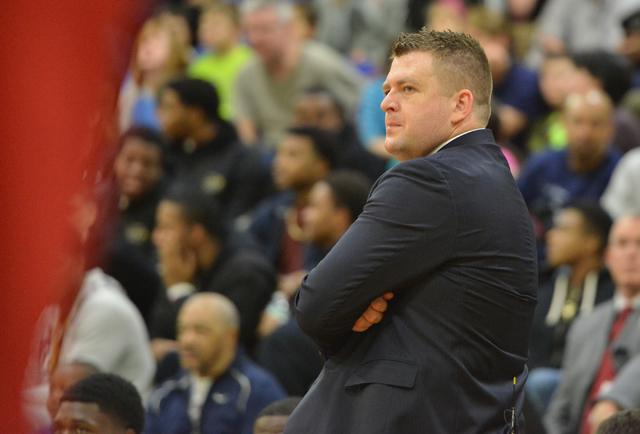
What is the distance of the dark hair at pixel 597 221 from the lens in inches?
206

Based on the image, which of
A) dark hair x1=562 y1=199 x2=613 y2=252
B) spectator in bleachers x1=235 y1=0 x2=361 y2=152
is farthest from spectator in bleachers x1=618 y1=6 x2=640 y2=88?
dark hair x1=562 y1=199 x2=613 y2=252

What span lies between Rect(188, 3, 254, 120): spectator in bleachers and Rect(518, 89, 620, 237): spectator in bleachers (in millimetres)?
3245

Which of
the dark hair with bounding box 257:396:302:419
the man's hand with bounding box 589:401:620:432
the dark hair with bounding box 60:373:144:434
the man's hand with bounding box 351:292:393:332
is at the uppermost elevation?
the man's hand with bounding box 351:292:393:332

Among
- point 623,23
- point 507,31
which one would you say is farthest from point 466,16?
point 623,23

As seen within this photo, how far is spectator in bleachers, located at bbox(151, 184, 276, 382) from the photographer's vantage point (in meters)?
4.90

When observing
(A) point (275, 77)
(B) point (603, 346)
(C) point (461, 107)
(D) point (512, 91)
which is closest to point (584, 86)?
(D) point (512, 91)

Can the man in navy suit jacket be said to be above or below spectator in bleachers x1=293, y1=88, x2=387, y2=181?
above

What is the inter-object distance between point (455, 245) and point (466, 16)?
723 centimetres

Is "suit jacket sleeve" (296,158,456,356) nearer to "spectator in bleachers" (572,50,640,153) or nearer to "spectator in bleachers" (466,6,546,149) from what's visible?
"spectator in bleachers" (572,50,640,153)

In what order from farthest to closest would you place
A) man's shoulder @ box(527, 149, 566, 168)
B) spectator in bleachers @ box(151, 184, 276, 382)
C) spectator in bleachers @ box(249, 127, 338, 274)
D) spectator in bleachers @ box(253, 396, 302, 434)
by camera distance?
man's shoulder @ box(527, 149, 566, 168) < spectator in bleachers @ box(249, 127, 338, 274) < spectator in bleachers @ box(151, 184, 276, 382) < spectator in bleachers @ box(253, 396, 302, 434)

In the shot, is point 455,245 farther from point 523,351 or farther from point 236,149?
point 236,149

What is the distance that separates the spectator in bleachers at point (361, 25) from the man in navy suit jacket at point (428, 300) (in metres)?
7.81

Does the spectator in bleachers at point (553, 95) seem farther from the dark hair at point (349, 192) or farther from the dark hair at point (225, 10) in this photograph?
the dark hair at point (225, 10)

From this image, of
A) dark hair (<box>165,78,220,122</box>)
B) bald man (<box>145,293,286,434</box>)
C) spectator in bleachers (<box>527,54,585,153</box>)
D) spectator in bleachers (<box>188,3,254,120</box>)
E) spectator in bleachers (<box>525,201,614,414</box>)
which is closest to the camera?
bald man (<box>145,293,286,434</box>)
